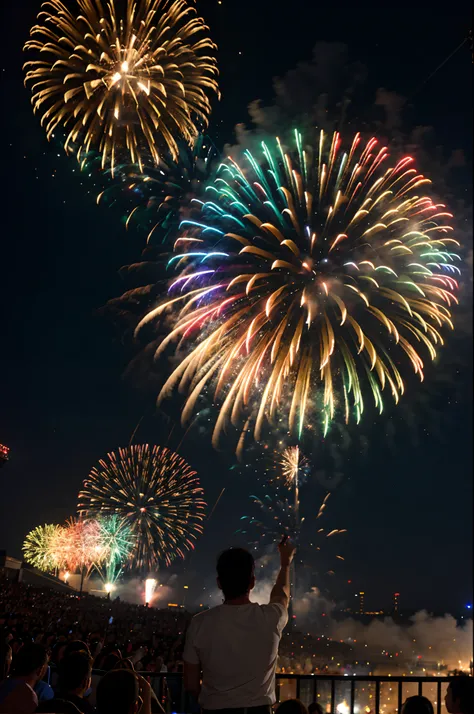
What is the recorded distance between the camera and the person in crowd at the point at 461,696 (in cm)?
392

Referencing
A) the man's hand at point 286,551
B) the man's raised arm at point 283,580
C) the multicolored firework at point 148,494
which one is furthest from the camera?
the multicolored firework at point 148,494

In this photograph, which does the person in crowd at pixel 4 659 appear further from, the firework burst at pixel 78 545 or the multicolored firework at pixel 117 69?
the firework burst at pixel 78 545

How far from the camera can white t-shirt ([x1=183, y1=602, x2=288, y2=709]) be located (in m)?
3.16

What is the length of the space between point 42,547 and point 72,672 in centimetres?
1714

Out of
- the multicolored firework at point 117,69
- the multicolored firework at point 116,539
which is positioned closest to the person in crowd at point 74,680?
the multicolored firework at point 117,69

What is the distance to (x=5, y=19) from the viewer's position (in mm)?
14070

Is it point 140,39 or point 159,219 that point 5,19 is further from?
point 159,219

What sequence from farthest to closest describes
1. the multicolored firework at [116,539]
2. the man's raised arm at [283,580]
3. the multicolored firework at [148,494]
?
1. the multicolored firework at [116,539]
2. the multicolored firework at [148,494]
3. the man's raised arm at [283,580]

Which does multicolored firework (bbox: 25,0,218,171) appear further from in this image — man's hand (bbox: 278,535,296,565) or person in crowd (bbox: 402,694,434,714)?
person in crowd (bbox: 402,694,434,714)

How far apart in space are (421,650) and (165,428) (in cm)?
7192

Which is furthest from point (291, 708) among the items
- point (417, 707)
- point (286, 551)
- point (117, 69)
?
point (117, 69)

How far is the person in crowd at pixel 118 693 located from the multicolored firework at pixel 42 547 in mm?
14897

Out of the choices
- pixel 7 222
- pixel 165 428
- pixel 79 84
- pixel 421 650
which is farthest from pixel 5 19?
pixel 421 650

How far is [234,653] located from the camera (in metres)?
3.15
